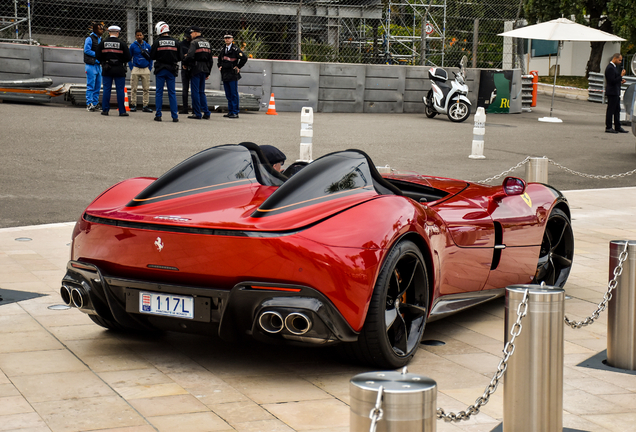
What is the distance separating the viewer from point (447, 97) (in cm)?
2253

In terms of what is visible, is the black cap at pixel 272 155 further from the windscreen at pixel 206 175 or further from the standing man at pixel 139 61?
the standing man at pixel 139 61

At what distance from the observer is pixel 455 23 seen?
25.7 metres

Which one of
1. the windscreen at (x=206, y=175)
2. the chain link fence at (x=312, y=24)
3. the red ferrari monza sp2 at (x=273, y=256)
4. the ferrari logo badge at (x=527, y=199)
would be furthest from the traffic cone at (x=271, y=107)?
the windscreen at (x=206, y=175)

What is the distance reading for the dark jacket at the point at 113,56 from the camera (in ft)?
54.3

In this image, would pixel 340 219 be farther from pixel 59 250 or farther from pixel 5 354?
pixel 59 250

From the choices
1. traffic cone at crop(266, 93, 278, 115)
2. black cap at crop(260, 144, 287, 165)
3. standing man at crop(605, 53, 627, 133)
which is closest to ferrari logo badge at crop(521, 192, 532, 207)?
black cap at crop(260, 144, 287, 165)

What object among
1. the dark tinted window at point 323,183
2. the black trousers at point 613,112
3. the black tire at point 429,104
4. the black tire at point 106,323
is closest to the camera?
the dark tinted window at point 323,183

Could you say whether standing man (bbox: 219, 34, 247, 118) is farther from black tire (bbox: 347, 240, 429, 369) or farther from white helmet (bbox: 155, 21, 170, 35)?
black tire (bbox: 347, 240, 429, 369)

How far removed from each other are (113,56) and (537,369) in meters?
14.6

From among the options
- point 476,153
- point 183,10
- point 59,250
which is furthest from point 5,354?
point 183,10

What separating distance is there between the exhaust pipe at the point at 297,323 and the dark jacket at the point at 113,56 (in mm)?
13801

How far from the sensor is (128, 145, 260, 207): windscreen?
Result: 174 inches

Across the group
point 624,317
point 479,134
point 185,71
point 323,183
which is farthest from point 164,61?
point 624,317

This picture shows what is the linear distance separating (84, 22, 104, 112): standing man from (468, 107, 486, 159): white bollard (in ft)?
26.0
